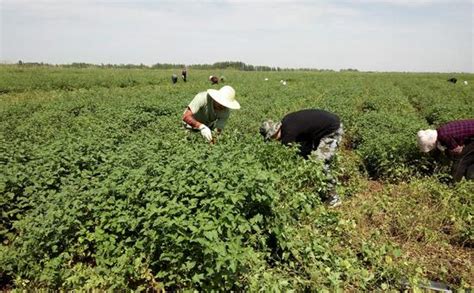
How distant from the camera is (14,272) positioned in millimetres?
3732

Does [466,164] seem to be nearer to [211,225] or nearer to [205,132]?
[205,132]

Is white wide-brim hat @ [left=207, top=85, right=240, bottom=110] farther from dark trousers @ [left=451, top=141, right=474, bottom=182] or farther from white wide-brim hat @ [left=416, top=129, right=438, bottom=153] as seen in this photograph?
dark trousers @ [left=451, top=141, right=474, bottom=182]

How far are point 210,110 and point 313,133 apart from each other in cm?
152

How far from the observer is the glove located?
5.24m

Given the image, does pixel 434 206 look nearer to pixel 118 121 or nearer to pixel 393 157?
pixel 393 157

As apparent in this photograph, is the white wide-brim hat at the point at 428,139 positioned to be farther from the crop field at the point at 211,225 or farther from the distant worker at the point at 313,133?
the distant worker at the point at 313,133

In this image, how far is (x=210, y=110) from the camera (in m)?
5.59

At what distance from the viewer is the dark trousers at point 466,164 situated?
5566 millimetres

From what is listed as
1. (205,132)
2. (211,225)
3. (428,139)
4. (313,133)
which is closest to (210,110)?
(205,132)

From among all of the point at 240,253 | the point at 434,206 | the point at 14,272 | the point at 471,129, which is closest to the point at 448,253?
the point at 434,206

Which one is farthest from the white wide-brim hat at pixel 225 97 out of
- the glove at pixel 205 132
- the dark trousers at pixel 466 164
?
the dark trousers at pixel 466 164

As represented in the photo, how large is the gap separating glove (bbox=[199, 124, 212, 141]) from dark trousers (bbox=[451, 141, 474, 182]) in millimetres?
3592

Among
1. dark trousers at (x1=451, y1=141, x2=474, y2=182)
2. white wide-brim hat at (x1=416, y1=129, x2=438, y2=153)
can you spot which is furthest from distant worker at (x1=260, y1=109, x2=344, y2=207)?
dark trousers at (x1=451, y1=141, x2=474, y2=182)

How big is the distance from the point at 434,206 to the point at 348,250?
1791mm
